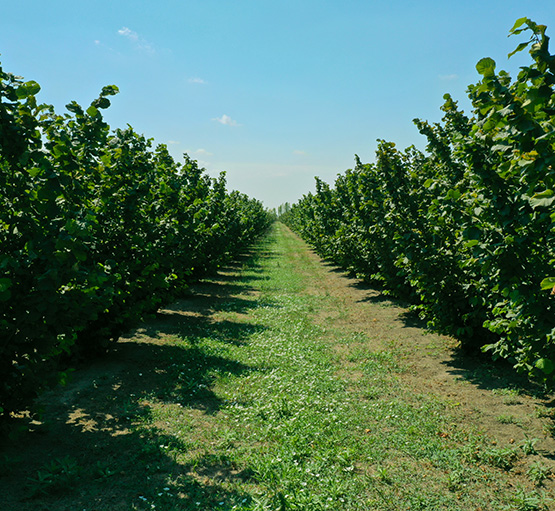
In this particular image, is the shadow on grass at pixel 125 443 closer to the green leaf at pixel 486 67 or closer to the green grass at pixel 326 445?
the green grass at pixel 326 445

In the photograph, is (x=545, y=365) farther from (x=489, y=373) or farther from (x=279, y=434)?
(x=489, y=373)

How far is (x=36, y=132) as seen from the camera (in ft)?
13.7

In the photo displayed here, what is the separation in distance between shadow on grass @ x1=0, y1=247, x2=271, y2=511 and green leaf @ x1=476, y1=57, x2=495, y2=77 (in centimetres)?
453

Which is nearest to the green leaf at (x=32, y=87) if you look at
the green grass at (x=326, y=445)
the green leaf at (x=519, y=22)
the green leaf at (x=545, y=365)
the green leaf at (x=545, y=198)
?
the green grass at (x=326, y=445)

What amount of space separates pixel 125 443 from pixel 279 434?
73.3 inches

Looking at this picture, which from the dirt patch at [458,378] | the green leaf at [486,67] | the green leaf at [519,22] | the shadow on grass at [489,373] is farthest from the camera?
the shadow on grass at [489,373]

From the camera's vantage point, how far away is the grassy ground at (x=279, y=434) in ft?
13.4

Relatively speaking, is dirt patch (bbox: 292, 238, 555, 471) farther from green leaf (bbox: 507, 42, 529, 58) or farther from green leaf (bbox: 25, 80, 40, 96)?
green leaf (bbox: 25, 80, 40, 96)

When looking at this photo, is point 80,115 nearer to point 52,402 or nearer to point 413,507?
point 52,402

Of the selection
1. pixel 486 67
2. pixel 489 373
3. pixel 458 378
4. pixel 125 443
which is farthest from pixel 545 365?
pixel 125 443

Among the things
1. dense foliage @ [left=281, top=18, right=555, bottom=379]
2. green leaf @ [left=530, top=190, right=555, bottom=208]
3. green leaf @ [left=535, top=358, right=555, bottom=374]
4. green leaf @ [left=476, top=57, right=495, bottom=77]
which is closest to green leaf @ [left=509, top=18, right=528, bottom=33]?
dense foliage @ [left=281, top=18, right=555, bottom=379]

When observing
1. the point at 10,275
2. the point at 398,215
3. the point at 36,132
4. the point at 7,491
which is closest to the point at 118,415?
the point at 7,491

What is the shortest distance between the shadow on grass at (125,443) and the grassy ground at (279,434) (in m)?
0.02

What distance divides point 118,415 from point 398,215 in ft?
20.2
